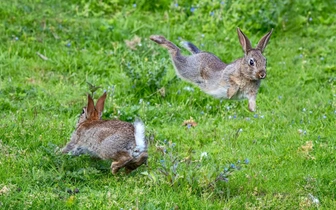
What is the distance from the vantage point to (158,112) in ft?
28.3

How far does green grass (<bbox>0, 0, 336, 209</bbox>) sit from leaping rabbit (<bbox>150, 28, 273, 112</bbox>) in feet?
1.44

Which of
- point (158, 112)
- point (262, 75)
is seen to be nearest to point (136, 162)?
point (262, 75)

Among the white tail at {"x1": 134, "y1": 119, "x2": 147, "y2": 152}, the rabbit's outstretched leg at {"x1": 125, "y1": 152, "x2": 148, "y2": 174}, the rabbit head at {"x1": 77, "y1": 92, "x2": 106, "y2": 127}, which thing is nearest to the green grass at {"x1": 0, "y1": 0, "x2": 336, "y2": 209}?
the rabbit's outstretched leg at {"x1": 125, "y1": 152, "x2": 148, "y2": 174}

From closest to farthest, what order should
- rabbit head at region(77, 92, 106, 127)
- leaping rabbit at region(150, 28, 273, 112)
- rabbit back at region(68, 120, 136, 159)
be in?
rabbit back at region(68, 120, 136, 159) → rabbit head at region(77, 92, 106, 127) → leaping rabbit at region(150, 28, 273, 112)

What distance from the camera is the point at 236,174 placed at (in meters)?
6.88

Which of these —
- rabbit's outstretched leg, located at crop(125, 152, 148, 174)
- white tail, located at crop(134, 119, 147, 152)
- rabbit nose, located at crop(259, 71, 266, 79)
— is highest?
rabbit nose, located at crop(259, 71, 266, 79)

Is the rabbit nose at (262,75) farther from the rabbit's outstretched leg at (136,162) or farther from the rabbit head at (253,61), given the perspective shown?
the rabbit's outstretched leg at (136,162)

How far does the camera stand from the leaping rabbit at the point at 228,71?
7.62 metres

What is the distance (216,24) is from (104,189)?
5.54 meters

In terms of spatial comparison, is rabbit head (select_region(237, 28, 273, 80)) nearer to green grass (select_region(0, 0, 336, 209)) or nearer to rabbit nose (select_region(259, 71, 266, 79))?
rabbit nose (select_region(259, 71, 266, 79))

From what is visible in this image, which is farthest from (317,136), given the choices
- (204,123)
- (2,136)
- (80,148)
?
(2,136)

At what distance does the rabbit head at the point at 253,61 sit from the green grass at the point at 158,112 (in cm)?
70

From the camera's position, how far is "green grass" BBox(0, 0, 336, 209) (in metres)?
6.31

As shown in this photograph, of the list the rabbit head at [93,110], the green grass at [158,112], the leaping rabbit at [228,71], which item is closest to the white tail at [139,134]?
the green grass at [158,112]
